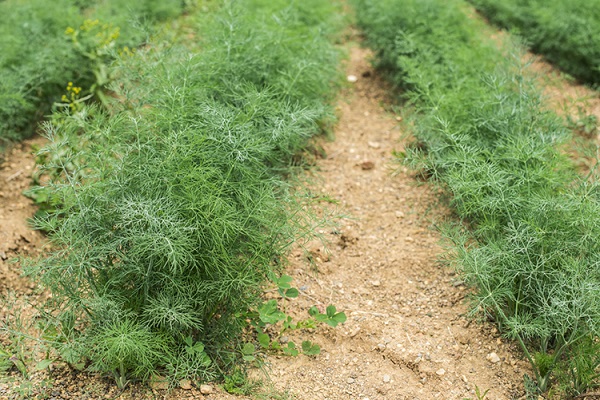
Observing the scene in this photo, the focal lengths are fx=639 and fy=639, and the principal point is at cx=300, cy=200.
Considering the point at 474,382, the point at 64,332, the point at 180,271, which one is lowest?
the point at 474,382

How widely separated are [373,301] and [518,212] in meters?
0.82

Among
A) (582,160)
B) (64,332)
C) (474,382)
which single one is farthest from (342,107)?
(64,332)

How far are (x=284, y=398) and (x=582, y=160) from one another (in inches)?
103

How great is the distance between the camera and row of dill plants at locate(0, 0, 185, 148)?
4.09 m

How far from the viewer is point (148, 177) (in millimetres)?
2607

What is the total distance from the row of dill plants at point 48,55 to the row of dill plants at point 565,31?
9.94 ft

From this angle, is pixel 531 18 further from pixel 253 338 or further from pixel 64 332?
pixel 64 332

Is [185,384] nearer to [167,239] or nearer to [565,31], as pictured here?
[167,239]

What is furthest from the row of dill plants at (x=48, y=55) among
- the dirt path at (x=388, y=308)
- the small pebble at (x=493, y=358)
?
the small pebble at (x=493, y=358)

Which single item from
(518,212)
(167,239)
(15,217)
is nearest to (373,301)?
(518,212)

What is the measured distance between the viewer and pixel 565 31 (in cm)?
511

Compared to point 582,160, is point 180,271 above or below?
above

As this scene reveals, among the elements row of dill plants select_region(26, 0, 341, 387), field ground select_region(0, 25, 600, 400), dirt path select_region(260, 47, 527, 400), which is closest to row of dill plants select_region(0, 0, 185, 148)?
field ground select_region(0, 25, 600, 400)

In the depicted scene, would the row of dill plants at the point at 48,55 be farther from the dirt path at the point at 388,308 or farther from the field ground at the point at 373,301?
the dirt path at the point at 388,308
